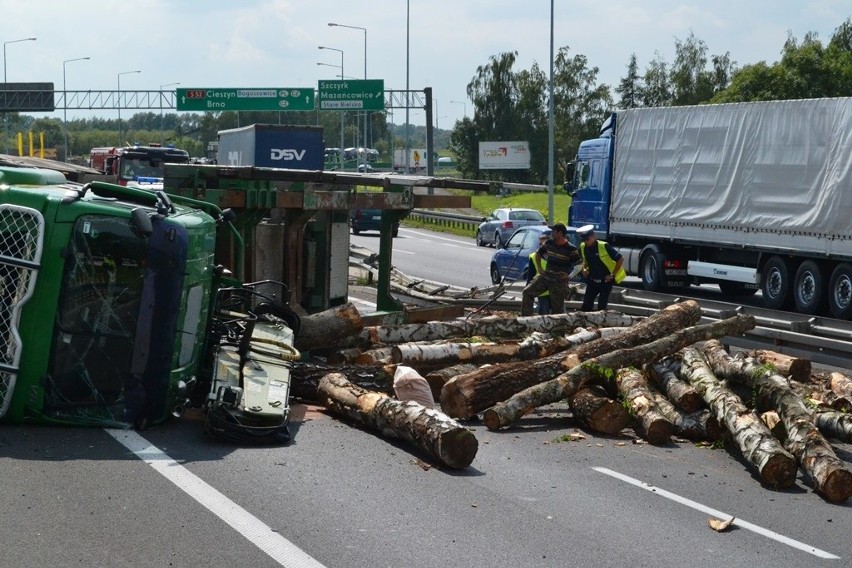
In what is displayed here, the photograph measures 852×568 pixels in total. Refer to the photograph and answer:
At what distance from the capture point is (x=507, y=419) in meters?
11.4

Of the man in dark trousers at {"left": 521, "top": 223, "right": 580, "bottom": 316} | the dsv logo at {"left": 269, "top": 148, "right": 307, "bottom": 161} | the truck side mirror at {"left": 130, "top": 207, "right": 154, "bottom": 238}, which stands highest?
the dsv logo at {"left": 269, "top": 148, "right": 307, "bottom": 161}

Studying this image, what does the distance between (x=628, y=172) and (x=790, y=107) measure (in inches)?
228

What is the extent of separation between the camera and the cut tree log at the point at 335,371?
12.0m

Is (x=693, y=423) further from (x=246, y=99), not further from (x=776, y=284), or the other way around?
(x=246, y=99)

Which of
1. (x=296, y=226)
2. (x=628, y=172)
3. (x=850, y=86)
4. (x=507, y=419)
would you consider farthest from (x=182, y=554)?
(x=850, y=86)

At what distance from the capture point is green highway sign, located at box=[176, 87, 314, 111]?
214 ft

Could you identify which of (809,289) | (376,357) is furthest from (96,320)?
(809,289)

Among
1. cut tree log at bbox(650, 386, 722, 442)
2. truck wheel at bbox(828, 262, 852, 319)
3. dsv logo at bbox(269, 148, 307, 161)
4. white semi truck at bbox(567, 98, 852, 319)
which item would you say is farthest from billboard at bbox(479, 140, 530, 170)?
cut tree log at bbox(650, 386, 722, 442)

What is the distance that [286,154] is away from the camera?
38.9 meters

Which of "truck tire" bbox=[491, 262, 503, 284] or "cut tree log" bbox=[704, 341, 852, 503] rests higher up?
"cut tree log" bbox=[704, 341, 852, 503]

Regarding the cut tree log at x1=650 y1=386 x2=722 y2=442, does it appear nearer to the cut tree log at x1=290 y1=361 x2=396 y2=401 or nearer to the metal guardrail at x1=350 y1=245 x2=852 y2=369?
the cut tree log at x1=290 y1=361 x2=396 y2=401

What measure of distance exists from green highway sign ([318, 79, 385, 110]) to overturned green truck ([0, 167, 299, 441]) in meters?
49.5

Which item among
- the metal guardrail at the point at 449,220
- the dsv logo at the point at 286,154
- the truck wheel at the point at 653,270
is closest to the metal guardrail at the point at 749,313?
the truck wheel at the point at 653,270

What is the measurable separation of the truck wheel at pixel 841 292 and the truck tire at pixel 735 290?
16.4 ft
